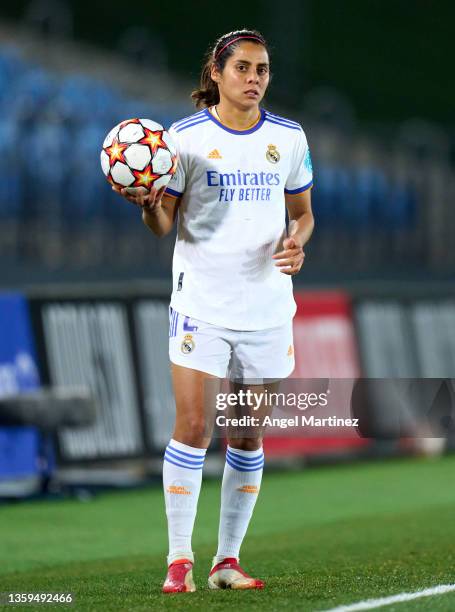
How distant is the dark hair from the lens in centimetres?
545

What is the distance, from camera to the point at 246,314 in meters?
5.45

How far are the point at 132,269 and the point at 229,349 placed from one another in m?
8.34

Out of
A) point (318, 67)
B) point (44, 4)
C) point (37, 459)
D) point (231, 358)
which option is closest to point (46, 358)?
point (37, 459)

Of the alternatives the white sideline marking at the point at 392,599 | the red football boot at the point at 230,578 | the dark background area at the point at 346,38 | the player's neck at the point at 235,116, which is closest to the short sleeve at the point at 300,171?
the player's neck at the point at 235,116

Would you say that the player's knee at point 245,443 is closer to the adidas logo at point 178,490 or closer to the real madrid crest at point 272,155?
the adidas logo at point 178,490

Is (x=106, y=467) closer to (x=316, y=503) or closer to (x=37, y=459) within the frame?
(x=37, y=459)

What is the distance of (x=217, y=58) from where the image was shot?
553 cm

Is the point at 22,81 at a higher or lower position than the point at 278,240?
higher

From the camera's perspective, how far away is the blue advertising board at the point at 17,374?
35.0 ft

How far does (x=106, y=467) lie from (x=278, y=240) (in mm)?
6198

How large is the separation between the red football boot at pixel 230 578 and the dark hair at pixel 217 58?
2040mm

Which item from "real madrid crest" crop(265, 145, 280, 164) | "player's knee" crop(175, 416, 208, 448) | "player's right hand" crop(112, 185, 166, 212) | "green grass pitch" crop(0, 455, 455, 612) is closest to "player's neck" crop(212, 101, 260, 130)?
"real madrid crest" crop(265, 145, 280, 164)

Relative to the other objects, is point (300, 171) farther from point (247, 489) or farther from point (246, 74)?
point (247, 489)

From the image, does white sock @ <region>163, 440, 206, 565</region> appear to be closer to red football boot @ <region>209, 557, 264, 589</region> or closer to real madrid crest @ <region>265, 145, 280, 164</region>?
red football boot @ <region>209, 557, 264, 589</region>
